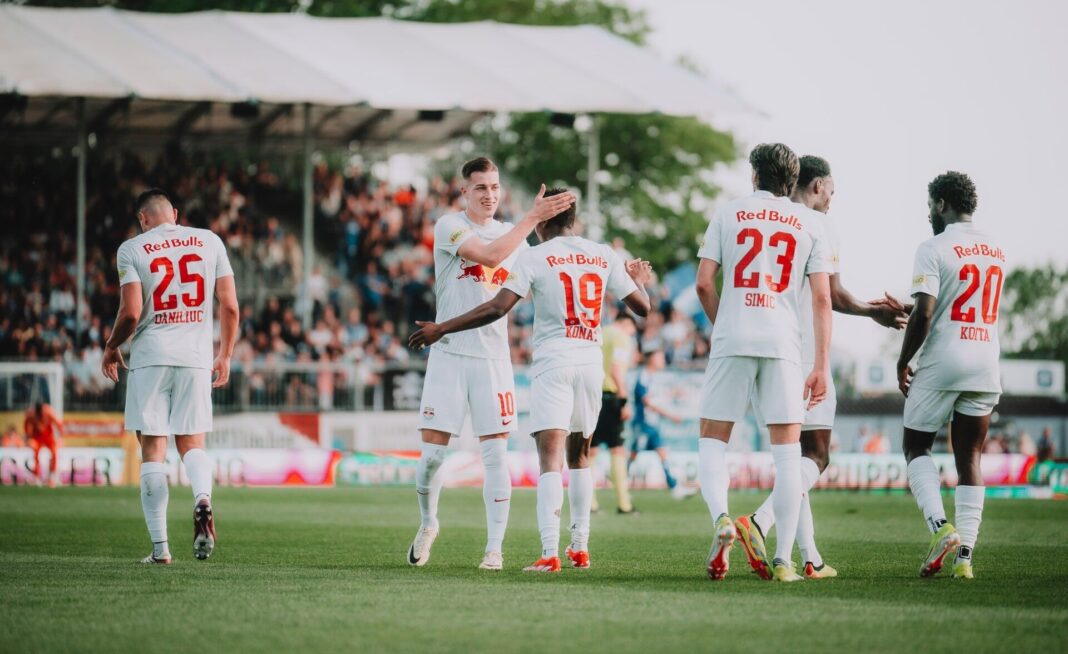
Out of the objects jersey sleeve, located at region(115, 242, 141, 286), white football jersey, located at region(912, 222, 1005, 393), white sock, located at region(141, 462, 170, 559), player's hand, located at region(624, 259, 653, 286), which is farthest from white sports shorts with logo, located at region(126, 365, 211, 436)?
white football jersey, located at region(912, 222, 1005, 393)

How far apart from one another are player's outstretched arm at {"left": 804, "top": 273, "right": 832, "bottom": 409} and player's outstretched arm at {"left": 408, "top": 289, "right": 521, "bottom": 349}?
74.8 inches

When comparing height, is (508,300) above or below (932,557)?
above

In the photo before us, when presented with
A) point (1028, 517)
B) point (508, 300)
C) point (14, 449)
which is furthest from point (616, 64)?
point (508, 300)

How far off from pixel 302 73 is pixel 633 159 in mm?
29154

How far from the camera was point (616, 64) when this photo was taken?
37406 mm

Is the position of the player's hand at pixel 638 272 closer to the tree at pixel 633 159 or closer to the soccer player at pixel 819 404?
the soccer player at pixel 819 404

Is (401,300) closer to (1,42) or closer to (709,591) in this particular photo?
(1,42)

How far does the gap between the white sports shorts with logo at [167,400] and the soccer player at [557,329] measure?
1.64 m

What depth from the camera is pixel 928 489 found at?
33.2 ft

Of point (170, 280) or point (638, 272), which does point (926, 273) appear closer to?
point (638, 272)

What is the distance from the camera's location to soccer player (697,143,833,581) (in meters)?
9.12

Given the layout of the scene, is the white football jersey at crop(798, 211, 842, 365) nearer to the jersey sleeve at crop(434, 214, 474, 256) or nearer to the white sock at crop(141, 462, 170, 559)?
the jersey sleeve at crop(434, 214, 474, 256)

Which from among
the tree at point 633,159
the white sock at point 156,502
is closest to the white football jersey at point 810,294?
the white sock at point 156,502

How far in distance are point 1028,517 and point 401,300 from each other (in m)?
18.8
